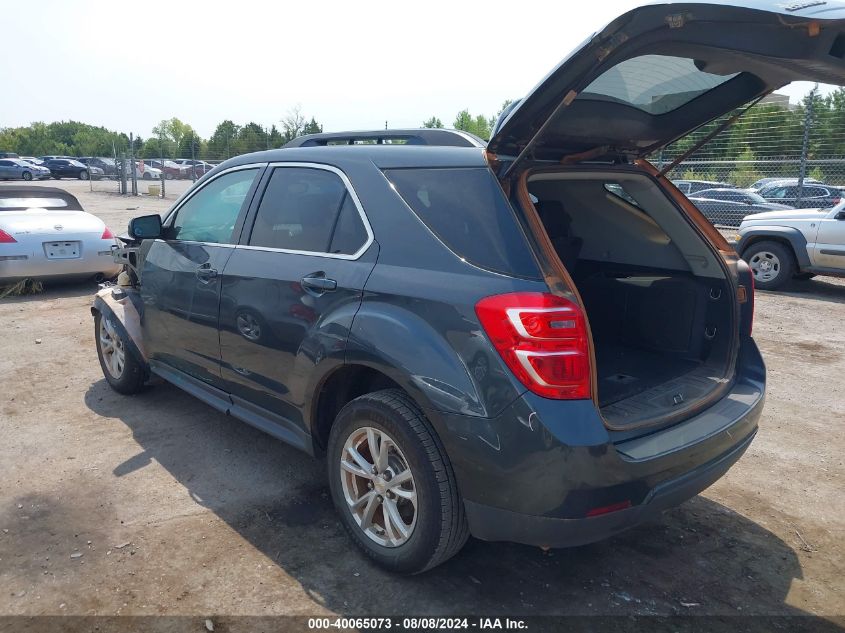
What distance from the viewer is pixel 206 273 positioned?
12.4 ft

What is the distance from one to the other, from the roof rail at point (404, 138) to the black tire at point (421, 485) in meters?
1.28

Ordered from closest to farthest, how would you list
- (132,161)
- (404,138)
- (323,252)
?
1. (323,252)
2. (404,138)
3. (132,161)

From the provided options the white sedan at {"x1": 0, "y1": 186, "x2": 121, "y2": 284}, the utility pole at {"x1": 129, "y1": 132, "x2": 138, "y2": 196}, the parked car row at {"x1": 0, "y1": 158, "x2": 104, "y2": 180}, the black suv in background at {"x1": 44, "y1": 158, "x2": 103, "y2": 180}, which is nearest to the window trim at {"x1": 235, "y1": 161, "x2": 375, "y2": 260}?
the white sedan at {"x1": 0, "y1": 186, "x2": 121, "y2": 284}

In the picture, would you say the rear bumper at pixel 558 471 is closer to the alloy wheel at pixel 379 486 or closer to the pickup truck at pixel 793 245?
the alloy wheel at pixel 379 486

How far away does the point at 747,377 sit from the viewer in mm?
3234

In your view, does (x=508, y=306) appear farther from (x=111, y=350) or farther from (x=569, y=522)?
(x=111, y=350)

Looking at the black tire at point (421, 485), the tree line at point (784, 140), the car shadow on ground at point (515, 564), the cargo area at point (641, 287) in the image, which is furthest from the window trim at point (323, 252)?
the tree line at point (784, 140)

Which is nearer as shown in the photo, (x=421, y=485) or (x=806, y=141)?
(x=421, y=485)

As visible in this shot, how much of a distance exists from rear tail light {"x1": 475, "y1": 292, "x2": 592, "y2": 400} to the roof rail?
1.02m

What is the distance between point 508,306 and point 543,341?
18 centimetres

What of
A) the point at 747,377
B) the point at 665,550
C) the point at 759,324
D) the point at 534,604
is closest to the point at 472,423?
the point at 534,604

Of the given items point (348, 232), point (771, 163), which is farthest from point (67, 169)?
point (348, 232)

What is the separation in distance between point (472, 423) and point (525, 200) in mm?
896

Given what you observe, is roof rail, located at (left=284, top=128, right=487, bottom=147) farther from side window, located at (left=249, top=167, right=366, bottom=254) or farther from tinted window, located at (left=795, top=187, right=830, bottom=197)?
tinted window, located at (left=795, top=187, right=830, bottom=197)
